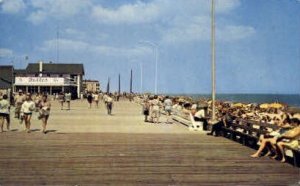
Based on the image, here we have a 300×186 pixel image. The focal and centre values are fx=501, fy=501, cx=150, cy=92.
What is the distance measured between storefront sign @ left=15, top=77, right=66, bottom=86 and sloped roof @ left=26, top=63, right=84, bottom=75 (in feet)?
52.4

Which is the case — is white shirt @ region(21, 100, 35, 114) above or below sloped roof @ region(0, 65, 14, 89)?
below

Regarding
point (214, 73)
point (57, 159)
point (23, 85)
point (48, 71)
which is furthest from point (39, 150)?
point (48, 71)

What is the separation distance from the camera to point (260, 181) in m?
9.30

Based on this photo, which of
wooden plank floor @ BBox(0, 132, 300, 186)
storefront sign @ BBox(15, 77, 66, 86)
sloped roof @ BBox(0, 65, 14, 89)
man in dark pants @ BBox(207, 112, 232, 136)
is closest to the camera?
wooden plank floor @ BBox(0, 132, 300, 186)

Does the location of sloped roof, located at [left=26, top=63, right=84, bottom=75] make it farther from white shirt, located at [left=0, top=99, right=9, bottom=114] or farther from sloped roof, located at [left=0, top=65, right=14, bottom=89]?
white shirt, located at [left=0, top=99, right=9, bottom=114]

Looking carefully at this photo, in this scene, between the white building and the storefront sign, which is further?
the white building

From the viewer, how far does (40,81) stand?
77.8 m

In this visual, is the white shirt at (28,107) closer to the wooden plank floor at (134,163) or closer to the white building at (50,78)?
the wooden plank floor at (134,163)

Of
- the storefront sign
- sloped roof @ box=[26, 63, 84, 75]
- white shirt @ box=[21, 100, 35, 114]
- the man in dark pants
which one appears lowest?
the man in dark pants

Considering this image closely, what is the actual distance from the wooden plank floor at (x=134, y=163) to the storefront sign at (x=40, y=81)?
61.7m

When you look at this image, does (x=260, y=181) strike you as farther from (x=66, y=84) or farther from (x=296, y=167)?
(x=66, y=84)

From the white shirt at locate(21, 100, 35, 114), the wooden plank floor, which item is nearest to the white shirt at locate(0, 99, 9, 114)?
the white shirt at locate(21, 100, 35, 114)

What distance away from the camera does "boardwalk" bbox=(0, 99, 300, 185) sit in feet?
30.8

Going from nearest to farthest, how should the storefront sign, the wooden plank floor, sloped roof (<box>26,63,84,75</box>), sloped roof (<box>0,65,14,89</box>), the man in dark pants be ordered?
1. the wooden plank floor
2. the man in dark pants
3. the storefront sign
4. sloped roof (<box>0,65,14,89</box>)
5. sloped roof (<box>26,63,84,75</box>)
